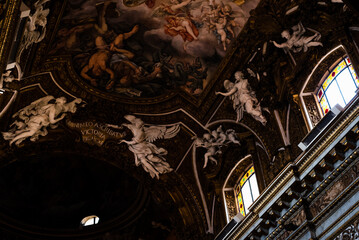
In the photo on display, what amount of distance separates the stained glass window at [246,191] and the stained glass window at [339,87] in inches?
129

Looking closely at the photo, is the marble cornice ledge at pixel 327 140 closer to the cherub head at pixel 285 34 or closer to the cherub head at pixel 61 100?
the cherub head at pixel 285 34

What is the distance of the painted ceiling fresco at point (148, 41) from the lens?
13695 millimetres

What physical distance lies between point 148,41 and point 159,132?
9.89ft

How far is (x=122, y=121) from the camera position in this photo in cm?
1587

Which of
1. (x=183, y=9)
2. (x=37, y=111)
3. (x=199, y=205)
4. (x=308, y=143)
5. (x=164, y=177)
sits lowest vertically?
(x=308, y=143)

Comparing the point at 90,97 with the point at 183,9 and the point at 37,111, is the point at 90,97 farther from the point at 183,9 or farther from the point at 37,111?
the point at 183,9

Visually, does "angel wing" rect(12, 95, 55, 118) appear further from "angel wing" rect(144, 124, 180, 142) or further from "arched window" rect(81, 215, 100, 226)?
"arched window" rect(81, 215, 100, 226)

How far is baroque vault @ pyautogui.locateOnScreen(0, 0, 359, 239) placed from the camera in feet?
39.8

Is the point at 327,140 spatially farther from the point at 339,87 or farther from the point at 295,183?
the point at 339,87

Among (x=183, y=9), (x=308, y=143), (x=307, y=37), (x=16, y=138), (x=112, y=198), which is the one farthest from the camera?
(x=112, y=198)

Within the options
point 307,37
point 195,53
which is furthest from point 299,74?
point 195,53

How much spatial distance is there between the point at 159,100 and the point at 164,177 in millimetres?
2529

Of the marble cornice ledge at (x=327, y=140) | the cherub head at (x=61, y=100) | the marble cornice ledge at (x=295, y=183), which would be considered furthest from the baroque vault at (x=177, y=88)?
the marble cornice ledge at (x=327, y=140)

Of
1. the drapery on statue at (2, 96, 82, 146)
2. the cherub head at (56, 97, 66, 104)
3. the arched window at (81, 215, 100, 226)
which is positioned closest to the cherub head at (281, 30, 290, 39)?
the drapery on statue at (2, 96, 82, 146)
